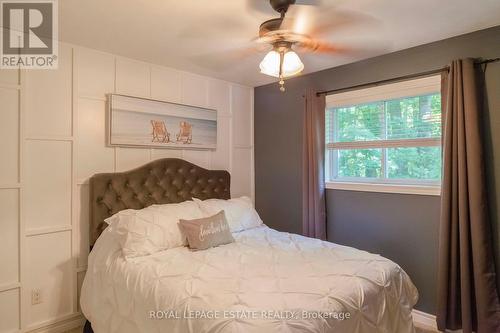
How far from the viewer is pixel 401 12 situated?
1979mm

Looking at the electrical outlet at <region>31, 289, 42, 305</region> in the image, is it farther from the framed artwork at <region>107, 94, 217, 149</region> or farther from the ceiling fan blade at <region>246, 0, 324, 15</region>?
the ceiling fan blade at <region>246, 0, 324, 15</region>

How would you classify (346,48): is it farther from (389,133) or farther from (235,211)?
(235,211)

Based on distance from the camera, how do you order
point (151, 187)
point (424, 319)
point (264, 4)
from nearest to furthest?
point (264, 4), point (424, 319), point (151, 187)

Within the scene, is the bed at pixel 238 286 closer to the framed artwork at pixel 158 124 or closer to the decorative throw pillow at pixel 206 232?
the decorative throw pillow at pixel 206 232

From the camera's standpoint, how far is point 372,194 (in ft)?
9.46

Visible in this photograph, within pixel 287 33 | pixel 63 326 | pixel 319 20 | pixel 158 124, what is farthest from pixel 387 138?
pixel 63 326

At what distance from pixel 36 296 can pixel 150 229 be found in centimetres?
104

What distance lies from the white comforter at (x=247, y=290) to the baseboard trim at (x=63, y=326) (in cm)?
36

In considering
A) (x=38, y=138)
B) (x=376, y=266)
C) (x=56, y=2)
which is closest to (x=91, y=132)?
(x=38, y=138)

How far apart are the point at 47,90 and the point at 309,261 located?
2.41 meters

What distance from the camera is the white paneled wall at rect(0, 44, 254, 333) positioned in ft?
7.26

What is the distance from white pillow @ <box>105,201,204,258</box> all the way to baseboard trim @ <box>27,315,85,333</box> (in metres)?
0.89

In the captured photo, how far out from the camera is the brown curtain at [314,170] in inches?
124

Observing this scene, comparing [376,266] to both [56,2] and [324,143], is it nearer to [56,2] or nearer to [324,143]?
[324,143]
